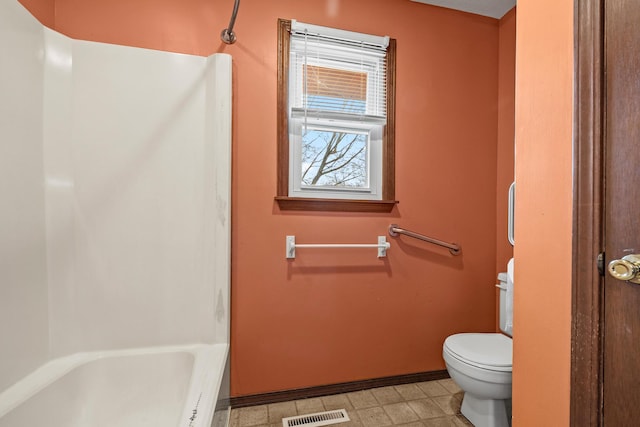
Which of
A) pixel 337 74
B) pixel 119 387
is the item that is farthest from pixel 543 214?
pixel 119 387

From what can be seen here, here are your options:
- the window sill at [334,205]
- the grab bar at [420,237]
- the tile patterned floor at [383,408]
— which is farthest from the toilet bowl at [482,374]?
the window sill at [334,205]

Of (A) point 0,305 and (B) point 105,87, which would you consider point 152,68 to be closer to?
(B) point 105,87

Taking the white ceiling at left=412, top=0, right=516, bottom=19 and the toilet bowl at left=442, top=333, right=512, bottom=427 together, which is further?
the white ceiling at left=412, top=0, right=516, bottom=19

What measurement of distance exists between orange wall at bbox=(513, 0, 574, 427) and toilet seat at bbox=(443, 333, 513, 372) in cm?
42

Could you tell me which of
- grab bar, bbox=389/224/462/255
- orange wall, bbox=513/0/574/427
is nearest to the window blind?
grab bar, bbox=389/224/462/255

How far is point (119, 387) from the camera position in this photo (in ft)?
4.49

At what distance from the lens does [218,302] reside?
5.00ft

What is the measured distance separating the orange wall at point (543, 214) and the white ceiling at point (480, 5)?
1226 millimetres

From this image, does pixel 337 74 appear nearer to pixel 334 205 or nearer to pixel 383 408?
pixel 334 205

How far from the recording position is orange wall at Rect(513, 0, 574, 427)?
0.75 meters

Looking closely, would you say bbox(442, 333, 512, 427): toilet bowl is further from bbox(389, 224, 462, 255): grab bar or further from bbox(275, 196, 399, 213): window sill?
bbox(275, 196, 399, 213): window sill

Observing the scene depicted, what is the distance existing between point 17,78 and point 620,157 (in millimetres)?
2059

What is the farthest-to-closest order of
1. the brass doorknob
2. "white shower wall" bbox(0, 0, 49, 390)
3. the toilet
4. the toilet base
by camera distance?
1. the toilet base
2. the toilet
3. "white shower wall" bbox(0, 0, 49, 390)
4. the brass doorknob

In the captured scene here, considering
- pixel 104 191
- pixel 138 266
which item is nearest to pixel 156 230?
pixel 138 266
